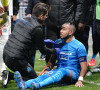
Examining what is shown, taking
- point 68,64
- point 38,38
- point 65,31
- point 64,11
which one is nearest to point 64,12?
point 64,11

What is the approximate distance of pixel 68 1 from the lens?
21.7 ft

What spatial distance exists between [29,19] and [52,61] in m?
0.85

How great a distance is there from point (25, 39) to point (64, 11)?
1.63m

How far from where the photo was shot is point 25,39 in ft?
17.1

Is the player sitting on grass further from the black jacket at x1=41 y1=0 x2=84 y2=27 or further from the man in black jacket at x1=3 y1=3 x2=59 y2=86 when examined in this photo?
the black jacket at x1=41 y1=0 x2=84 y2=27

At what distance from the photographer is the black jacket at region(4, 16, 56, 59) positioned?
17.1 ft

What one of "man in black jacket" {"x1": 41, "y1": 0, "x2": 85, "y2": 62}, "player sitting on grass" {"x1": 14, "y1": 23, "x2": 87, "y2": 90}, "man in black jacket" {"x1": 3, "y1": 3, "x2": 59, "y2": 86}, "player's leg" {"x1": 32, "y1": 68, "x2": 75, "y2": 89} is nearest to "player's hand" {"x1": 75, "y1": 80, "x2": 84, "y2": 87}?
"player sitting on grass" {"x1": 14, "y1": 23, "x2": 87, "y2": 90}

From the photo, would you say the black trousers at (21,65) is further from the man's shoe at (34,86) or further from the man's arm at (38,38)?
the man's shoe at (34,86)

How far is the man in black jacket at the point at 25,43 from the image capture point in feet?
17.1

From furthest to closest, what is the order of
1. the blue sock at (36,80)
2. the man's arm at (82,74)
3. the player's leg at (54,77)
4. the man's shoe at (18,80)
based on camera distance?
the man's arm at (82,74)
the blue sock at (36,80)
the player's leg at (54,77)
the man's shoe at (18,80)

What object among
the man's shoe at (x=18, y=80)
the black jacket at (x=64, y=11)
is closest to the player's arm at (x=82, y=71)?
the man's shoe at (x=18, y=80)

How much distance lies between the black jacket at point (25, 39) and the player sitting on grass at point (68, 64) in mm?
370

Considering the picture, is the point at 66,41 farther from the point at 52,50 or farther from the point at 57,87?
the point at 57,87

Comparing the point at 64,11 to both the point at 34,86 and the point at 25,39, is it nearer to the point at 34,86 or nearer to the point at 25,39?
the point at 25,39
